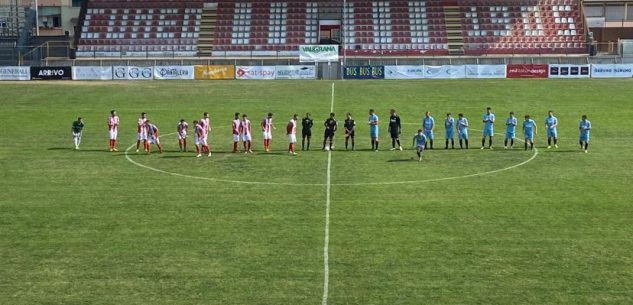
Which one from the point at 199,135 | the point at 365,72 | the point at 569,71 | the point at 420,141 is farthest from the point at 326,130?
the point at 569,71

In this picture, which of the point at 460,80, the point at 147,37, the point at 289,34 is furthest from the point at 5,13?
the point at 460,80

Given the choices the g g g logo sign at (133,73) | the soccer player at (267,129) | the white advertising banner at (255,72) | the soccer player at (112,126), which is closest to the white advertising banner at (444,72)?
the white advertising banner at (255,72)

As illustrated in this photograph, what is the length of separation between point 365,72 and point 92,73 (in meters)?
22.5

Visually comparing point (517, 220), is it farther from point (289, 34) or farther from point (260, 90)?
point (289, 34)

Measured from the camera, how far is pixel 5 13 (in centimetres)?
9662

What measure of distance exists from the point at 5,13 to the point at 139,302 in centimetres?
8530

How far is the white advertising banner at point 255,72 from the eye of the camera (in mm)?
72812

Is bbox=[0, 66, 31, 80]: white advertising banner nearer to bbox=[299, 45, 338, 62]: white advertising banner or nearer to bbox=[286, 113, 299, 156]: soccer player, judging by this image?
bbox=[299, 45, 338, 62]: white advertising banner

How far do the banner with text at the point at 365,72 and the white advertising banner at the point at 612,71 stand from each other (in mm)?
17423

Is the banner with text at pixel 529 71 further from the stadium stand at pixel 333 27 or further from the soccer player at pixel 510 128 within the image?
the soccer player at pixel 510 128

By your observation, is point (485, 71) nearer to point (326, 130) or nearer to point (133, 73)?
point (133, 73)

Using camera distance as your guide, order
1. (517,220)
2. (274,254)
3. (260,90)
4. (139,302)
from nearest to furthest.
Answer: (139,302), (274,254), (517,220), (260,90)

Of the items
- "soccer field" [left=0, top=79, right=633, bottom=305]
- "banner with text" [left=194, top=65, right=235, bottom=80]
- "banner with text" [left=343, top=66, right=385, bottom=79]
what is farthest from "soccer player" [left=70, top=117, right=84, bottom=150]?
"banner with text" [left=343, top=66, right=385, bottom=79]

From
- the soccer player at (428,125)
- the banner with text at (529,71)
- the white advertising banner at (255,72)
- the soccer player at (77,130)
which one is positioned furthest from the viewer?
the white advertising banner at (255,72)
